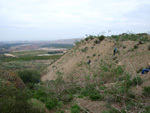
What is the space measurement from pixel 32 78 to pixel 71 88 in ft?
32.5

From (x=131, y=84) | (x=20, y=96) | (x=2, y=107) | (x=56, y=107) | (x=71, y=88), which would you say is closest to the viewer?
(x=2, y=107)

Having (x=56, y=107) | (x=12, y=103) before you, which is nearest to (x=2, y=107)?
(x=12, y=103)

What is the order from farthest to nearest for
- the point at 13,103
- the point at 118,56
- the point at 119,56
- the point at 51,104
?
1. the point at 118,56
2. the point at 119,56
3. the point at 51,104
4. the point at 13,103

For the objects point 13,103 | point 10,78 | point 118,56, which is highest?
point 118,56

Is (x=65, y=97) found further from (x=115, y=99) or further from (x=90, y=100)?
(x=115, y=99)

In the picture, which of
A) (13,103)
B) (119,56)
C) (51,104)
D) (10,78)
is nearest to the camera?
(13,103)

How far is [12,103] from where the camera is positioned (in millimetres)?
3230

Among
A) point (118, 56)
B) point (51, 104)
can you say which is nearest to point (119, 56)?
point (118, 56)

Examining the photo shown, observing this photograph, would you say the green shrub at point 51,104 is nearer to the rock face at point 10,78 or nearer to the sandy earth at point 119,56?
the rock face at point 10,78

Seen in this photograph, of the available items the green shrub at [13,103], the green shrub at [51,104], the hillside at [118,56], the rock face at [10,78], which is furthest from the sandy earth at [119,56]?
the green shrub at [13,103]

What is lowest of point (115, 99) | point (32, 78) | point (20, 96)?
point (32, 78)

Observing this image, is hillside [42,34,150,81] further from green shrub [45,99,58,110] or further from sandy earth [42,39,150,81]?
green shrub [45,99,58,110]

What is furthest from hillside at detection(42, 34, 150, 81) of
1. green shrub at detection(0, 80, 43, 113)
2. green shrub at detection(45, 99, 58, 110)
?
green shrub at detection(0, 80, 43, 113)

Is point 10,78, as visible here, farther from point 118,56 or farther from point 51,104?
point 118,56
